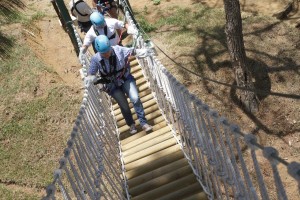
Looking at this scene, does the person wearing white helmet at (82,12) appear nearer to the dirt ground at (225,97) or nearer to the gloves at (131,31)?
the gloves at (131,31)

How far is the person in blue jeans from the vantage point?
484cm

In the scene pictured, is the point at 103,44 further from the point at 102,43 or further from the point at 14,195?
the point at 14,195

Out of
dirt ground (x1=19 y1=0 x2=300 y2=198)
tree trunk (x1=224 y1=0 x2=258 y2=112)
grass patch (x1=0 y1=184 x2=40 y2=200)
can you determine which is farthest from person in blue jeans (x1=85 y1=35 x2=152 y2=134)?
dirt ground (x1=19 y1=0 x2=300 y2=198)

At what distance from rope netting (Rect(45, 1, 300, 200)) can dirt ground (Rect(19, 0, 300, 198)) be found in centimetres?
300

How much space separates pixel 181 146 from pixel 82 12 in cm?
367

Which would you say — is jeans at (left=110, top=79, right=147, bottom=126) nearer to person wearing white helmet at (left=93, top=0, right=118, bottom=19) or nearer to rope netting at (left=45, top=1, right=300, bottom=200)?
rope netting at (left=45, top=1, right=300, bottom=200)

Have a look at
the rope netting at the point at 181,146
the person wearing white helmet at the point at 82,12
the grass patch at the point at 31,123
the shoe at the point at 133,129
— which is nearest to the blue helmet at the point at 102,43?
the rope netting at the point at 181,146

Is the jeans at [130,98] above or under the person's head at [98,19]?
under

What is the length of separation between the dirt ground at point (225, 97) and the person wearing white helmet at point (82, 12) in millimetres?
2117

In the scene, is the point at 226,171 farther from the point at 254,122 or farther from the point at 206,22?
the point at 206,22

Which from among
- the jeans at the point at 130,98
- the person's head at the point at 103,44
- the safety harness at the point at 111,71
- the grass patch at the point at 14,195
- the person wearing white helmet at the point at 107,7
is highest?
the person wearing white helmet at the point at 107,7

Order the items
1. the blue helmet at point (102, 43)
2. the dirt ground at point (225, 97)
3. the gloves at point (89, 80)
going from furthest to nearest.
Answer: the dirt ground at point (225, 97), the gloves at point (89, 80), the blue helmet at point (102, 43)

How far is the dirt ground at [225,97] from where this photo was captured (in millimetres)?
7625

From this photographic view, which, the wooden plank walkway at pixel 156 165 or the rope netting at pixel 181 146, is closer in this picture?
the rope netting at pixel 181 146
